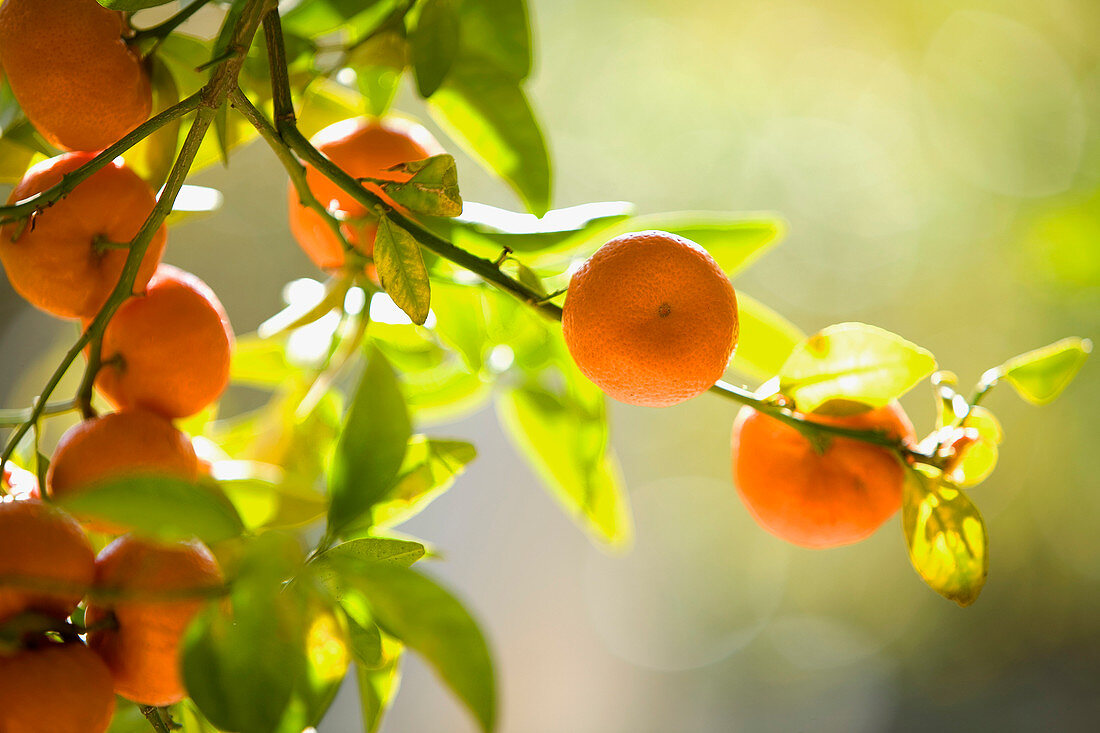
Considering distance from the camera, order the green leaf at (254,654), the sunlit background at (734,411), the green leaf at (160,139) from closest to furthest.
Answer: the green leaf at (254,654) < the green leaf at (160,139) < the sunlit background at (734,411)

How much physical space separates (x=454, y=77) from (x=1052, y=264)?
719mm

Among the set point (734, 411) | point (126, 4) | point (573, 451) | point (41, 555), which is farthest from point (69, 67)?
point (734, 411)

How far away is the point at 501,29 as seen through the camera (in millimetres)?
328

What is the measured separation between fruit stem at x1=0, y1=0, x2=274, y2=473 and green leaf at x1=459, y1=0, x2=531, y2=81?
87mm

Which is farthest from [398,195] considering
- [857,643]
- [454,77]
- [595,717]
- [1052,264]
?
[857,643]

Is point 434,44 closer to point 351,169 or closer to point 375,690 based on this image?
point 351,169

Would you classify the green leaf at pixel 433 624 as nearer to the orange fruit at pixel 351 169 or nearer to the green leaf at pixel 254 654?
the green leaf at pixel 254 654

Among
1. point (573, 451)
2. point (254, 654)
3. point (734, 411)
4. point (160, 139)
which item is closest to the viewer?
point (254, 654)

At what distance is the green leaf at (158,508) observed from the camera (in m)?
0.20

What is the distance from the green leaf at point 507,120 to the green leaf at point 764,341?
0.09 m

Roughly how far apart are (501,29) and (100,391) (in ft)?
0.62

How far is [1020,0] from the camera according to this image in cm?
143

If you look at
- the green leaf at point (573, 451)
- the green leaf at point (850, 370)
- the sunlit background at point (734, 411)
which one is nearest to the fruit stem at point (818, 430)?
the green leaf at point (850, 370)

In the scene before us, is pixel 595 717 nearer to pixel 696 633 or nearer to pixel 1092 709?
pixel 696 633
